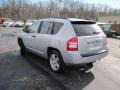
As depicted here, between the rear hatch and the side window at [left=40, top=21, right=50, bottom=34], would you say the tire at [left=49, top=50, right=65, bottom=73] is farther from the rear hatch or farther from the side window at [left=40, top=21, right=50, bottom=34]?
the side window at [left=40, top=21, right=50, bottom=34]

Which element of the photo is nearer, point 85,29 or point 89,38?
point 89,38

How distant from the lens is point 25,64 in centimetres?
770

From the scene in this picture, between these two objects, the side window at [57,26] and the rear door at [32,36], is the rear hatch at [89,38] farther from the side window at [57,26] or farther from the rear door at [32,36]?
the rear door at [32,36]

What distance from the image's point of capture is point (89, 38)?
20.3 ft

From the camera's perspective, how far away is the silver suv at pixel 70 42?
593cm

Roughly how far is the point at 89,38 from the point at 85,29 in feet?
1.28

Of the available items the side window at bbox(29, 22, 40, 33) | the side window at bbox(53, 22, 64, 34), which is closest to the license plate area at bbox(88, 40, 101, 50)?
the side window at bbox(53, 22, 64, 34)

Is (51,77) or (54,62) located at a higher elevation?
(54,62)

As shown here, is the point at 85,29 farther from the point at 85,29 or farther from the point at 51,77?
the point at 51,77

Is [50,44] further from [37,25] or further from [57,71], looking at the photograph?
[37,25]

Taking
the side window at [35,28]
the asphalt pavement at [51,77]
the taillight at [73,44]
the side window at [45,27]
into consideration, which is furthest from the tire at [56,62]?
the side window at [35,28]

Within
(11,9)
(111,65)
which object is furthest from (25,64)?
(11,9)

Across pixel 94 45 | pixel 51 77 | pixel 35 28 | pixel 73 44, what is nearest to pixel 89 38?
pixel 94 45

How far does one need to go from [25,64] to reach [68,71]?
1.88m
